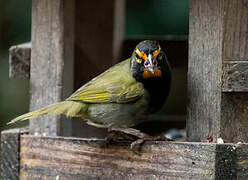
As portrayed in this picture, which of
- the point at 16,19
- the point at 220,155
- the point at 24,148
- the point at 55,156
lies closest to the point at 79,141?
the point at 55,156

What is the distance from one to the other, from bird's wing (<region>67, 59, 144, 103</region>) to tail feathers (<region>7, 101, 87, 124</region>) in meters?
0.04

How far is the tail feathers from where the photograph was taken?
3.22 meters

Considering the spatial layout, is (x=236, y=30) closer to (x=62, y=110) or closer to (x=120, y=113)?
(x=120, y=113)

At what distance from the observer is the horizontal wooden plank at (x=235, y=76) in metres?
2.82

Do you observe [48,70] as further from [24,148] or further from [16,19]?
[16,19]

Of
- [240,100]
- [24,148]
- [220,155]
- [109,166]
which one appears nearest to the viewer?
[220,155]

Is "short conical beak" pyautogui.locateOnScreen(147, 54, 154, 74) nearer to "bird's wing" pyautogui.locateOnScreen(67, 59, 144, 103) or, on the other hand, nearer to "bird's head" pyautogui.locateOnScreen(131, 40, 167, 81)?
"bird's head" pyautogui.locateOnScreen(131, 40, 167, 81)

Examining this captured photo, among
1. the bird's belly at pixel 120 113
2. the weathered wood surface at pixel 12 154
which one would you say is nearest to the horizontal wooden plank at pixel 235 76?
the bird's belly at pixel 120 113

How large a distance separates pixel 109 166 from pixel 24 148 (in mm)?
601

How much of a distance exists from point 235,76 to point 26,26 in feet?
13.0

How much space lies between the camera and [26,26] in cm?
638

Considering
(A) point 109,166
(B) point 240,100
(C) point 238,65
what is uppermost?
(C) point 238,65

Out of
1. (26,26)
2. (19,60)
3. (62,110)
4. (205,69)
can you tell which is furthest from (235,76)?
(26,26)

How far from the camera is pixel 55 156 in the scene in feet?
11.0
